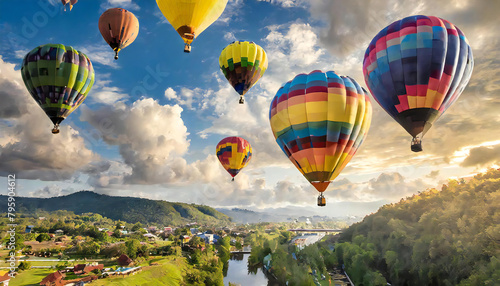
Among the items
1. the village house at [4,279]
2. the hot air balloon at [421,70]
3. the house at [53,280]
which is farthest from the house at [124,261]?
the hot air balloon at [421,70]

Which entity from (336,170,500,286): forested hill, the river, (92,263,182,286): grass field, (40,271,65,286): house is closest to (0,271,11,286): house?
(40,271,65,286): house

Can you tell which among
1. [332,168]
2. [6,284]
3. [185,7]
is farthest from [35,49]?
[332,168]

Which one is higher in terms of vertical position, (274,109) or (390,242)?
(274,109)

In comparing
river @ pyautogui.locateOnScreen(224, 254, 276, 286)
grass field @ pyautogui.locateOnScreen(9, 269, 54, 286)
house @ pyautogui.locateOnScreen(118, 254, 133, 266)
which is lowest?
river @ pyautogui.locateOnScreen(224, 254, 276, 286)

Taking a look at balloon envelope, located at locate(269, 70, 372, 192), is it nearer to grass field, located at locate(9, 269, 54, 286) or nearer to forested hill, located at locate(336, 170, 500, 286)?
forested hill, located at locate(336, 170, 500, 286)

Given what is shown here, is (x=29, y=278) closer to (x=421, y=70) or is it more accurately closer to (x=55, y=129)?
(x=55, y=129)

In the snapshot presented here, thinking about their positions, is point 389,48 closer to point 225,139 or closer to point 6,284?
point 225,139
